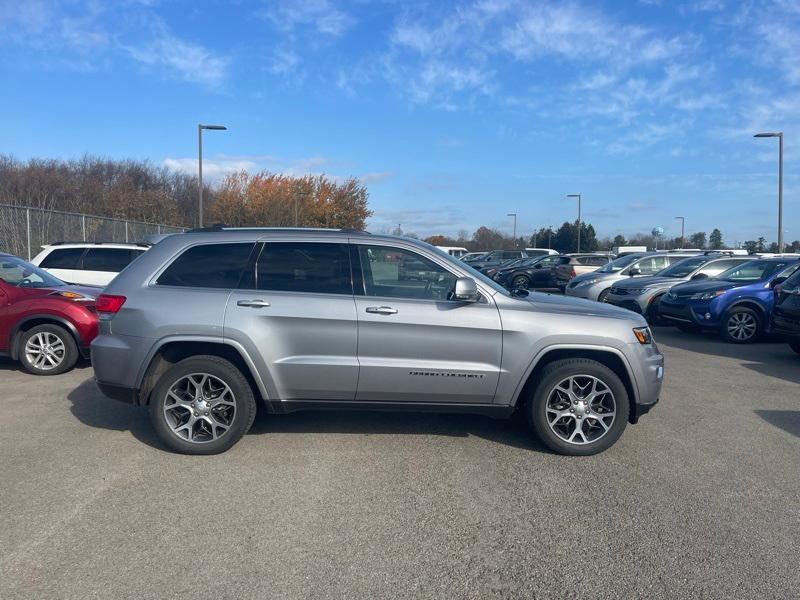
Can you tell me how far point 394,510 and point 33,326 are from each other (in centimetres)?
596

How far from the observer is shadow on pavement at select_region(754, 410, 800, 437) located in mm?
5762

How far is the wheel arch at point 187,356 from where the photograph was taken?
479cm

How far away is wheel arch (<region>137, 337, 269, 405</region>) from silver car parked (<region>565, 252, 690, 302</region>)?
12.8 meters

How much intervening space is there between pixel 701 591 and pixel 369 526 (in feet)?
5.99

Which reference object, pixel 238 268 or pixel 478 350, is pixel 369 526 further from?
pixel 238 268

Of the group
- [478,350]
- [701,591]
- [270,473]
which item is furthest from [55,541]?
[701,591]

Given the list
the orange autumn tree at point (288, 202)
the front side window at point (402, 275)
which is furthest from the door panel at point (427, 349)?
→ the orange autumn tree at point (288, 202)

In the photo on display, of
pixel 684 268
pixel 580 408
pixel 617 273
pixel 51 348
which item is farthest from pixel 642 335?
pixel 617 273

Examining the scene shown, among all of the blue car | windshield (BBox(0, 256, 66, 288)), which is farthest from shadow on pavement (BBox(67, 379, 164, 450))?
the blue car

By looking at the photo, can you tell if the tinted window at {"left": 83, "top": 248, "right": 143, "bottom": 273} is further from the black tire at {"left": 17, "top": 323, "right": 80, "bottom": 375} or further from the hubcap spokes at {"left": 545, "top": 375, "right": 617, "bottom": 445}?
the hubcap spokes at {"left": 545, "top": 375, "right": 617, "bottom": 445}

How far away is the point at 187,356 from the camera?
16.4 ft

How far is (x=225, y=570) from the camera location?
322cm

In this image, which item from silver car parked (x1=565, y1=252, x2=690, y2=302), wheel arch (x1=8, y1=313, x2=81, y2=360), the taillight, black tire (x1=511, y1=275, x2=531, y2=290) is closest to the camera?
the taillight

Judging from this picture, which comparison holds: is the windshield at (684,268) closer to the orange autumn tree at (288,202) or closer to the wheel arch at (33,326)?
the wheel arch at (33,326)
